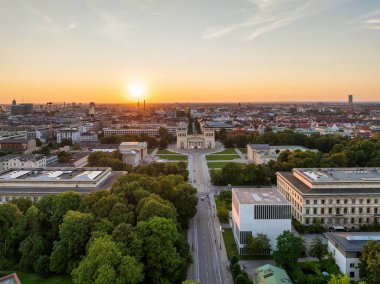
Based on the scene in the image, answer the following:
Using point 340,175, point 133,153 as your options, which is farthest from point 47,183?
point 340,175

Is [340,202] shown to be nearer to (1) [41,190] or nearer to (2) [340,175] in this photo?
(2) [340,175]

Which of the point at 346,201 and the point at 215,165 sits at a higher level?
the point at 346,201

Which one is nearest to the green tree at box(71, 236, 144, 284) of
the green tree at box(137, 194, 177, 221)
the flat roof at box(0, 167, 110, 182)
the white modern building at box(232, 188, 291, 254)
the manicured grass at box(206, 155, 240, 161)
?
the green tree at box(137, 194, 177, 221)

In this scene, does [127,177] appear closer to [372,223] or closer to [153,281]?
[153,281]

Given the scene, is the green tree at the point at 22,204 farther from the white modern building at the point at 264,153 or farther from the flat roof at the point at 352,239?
the white modern building at the point at 264,153

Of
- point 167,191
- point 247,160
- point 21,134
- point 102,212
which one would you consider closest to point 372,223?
point 167,191

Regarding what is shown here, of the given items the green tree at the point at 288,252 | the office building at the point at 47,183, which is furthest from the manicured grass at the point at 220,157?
the green tree at the point at 288,252

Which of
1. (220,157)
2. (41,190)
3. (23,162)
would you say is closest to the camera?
(41,190)
